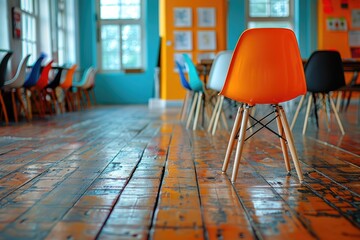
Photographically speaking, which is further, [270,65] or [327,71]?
[327,71]

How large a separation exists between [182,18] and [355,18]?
3.75m

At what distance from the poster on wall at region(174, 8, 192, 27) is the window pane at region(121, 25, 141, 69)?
Answer: 259 cm

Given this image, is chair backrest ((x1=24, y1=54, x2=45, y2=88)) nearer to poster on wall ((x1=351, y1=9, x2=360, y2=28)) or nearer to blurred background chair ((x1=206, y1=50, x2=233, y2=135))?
blurred background chair ((x1=206, y1=50, x2=233, y2=135))

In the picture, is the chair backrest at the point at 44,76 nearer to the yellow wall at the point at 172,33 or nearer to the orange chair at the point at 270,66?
the yellow wall at the point at 172,33

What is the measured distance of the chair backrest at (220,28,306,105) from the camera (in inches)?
82.0

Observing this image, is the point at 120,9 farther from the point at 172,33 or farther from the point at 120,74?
the point at 172,33

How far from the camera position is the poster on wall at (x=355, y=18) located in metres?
10.1

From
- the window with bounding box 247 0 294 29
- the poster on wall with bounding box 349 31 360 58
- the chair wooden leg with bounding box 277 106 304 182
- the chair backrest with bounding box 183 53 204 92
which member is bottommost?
the chair wooden leg with bounding box 277 106 304 182

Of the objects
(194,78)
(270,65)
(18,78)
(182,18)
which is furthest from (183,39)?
(270,65)

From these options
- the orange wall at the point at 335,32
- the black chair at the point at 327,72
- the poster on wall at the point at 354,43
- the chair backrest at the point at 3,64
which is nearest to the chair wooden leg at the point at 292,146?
the black chair at the point at 327,72

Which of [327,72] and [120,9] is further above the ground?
[120,9]

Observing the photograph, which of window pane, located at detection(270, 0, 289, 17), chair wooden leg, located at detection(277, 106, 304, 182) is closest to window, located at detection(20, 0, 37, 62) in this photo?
window pane, located at detection(270, 0, 289, 17)

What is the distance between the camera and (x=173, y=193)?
1.79 meters

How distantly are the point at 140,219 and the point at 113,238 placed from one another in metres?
0.19
